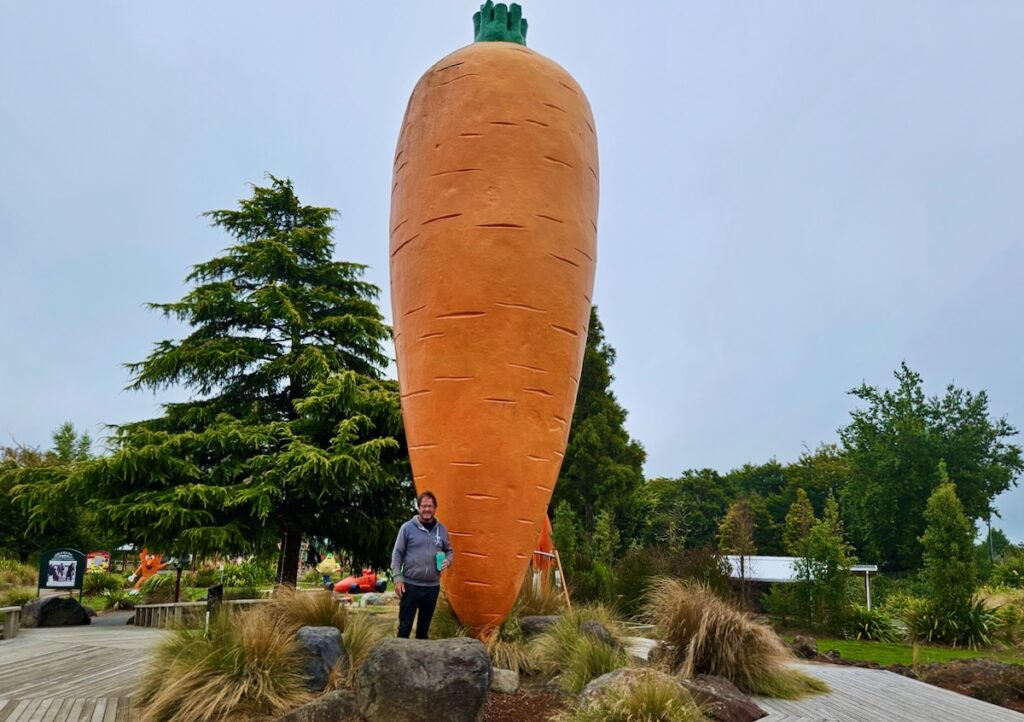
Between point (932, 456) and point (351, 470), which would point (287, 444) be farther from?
point (932, 456)

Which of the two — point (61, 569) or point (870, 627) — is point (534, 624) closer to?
point (870, 627)

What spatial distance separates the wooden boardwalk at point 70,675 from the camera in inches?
184

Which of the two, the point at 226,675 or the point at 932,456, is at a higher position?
the point at 932,456

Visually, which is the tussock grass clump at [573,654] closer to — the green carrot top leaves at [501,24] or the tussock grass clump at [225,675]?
the tussock grass clump at [225,675]

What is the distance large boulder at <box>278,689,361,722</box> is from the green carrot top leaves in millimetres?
5640

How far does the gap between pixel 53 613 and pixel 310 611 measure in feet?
25.3

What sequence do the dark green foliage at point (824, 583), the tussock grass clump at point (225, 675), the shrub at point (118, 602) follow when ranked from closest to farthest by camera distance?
1. the tussock grass clump at point (225, 675)
2. the dark green foliage at point (824, 583)
3. the shrub at point (118, 602)

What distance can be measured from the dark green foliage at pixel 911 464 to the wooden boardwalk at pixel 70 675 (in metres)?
30.7

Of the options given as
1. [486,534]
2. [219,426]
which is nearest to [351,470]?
[219,426]

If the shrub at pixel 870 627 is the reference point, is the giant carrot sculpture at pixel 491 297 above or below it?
above

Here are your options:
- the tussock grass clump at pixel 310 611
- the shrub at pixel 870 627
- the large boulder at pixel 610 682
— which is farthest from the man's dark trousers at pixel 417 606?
the shrub at pixel 870 627

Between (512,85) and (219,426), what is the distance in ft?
27.5

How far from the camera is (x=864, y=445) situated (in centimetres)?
3459

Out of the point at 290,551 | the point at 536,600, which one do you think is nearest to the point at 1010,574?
the point at 536,600
